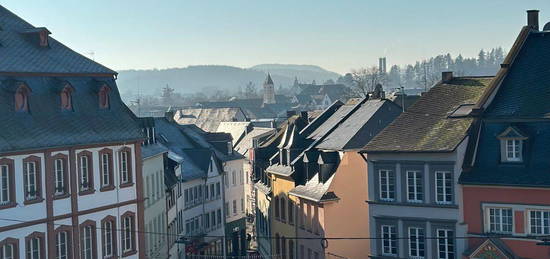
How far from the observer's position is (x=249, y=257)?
212 feet

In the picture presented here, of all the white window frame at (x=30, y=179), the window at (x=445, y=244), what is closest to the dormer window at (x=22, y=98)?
the white window frame at (x=30, y=179)

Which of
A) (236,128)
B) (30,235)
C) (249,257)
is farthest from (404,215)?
(236,128)

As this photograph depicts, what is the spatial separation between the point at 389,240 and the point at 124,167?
1323cm

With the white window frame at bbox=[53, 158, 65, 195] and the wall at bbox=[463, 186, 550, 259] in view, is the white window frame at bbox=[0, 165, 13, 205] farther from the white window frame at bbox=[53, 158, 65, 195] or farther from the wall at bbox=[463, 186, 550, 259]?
the wall at bbox=[463, 186, 550, 259]

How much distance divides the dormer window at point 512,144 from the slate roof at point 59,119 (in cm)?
1710

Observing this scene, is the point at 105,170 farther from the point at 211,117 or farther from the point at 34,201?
the point at 211,117

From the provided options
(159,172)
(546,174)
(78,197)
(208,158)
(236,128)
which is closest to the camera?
(546,174)

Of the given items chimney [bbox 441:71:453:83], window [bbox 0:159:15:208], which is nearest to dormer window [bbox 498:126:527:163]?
chimney [bbox 441:71:453:83]

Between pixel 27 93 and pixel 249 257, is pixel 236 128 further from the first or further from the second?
pixel 27 93

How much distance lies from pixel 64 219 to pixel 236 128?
68524 mm

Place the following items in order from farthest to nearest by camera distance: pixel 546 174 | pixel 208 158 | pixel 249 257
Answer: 1. pixel 208 158
2. pixel 249 257
3. pixel 546 174

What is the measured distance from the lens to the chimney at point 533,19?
1603 inches

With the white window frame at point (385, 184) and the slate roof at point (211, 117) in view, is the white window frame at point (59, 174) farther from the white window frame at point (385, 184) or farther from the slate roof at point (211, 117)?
the slate roof at point (211, 117)

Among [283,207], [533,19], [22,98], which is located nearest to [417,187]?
[533,19]
